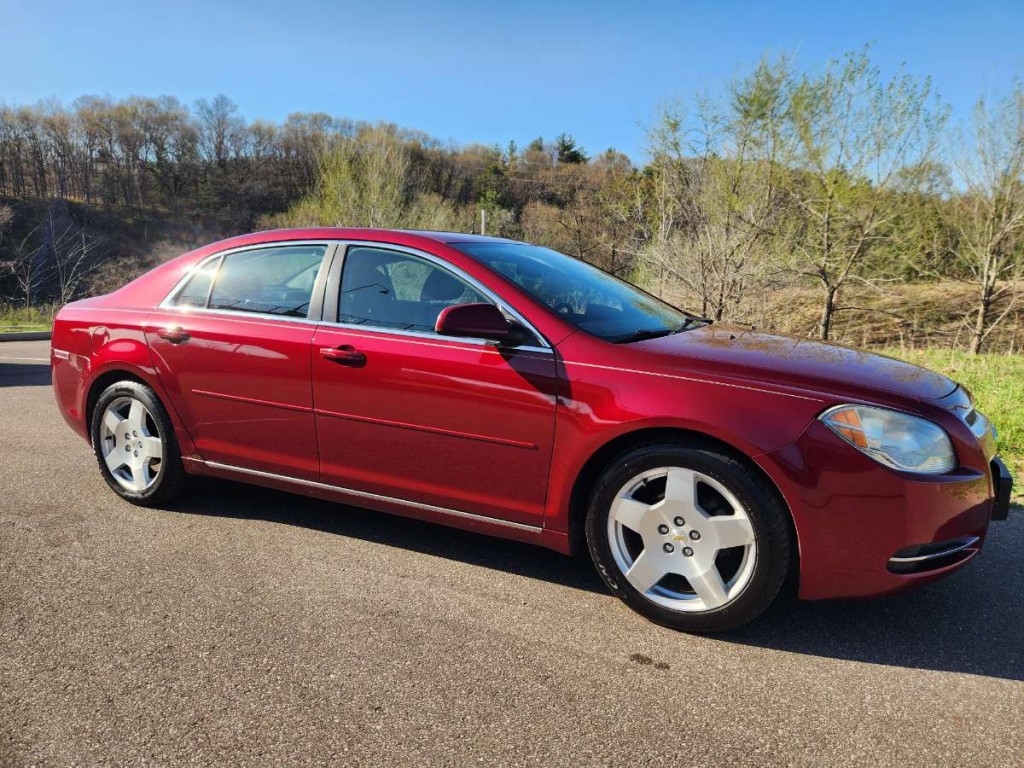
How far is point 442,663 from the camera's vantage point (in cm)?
247

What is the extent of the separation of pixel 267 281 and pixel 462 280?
3.83ft

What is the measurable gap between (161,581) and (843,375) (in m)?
2.98

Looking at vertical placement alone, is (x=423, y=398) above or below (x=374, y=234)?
below

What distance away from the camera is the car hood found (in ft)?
8.55

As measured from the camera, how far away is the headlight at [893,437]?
8.05 feet

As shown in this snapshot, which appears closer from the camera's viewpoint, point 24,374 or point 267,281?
point 267,281

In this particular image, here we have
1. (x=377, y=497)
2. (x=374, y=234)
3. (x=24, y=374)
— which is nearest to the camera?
(x=377, y=497)

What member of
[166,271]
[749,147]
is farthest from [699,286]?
[166,271]

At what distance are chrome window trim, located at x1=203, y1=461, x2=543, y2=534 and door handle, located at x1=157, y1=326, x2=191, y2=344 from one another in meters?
0.67

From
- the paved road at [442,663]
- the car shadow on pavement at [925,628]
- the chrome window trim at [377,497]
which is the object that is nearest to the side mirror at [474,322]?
the chrome window trim at [377,497]

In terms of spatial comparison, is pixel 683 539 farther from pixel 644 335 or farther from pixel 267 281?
pixel 267 281

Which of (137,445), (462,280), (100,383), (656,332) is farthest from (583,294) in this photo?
(100,383)

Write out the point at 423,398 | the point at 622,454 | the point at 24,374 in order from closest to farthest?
the point at 622,454, the point at 423,398, the point at 24,374

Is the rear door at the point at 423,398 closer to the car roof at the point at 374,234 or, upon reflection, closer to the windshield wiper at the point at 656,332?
the car roof at the point at 374,234
